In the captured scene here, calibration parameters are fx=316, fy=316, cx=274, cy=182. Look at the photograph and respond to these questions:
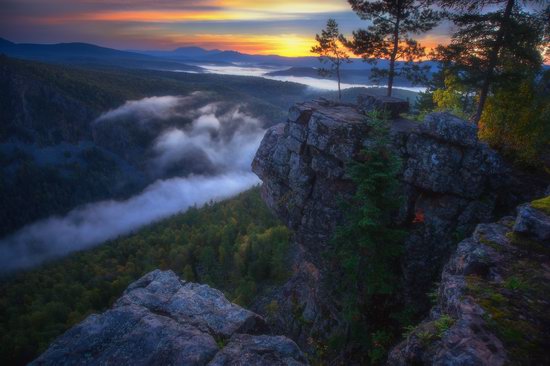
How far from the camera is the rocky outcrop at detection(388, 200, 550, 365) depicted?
8547 mm

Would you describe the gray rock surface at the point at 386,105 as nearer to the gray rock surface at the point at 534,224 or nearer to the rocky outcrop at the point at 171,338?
the gray rock surface at the point at 534,224

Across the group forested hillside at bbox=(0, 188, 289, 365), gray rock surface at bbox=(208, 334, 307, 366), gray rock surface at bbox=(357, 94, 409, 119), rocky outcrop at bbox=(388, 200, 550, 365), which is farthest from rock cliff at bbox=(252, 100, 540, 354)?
forested hillside at bbox=(0, 188, 289, 365)

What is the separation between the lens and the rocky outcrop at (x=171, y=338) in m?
12.7

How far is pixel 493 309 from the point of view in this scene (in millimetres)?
9906

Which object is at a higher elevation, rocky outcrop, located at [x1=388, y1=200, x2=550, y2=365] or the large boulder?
the large boulder

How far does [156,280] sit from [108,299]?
218 ft

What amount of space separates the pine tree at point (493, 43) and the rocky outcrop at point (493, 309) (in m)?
13.3

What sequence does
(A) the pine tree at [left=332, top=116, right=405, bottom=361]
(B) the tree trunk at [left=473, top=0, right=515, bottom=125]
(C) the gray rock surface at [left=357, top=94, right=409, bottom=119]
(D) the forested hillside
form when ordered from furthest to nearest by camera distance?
(D) the forested hillside < (C) the gray rock surface at [left=357, top=94, right=409, bottom=119] < (B) the tree trunk at [left=473, top=0, right=515, bottom=125] < (A) the pine tree at [left=332, top=116, right=405, bottom=361]

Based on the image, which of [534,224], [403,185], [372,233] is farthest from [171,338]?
[403,185]

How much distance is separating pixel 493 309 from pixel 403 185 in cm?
1227

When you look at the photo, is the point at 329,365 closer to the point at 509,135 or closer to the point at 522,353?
the point at 522,353

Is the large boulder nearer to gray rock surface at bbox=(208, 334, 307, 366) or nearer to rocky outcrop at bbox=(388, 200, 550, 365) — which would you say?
rocky outcrop at bbox=(388, 200, 550, 365)

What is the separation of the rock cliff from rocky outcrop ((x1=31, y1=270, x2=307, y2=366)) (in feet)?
29.8

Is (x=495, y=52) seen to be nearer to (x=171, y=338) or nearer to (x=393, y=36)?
(x=393, y=36)
